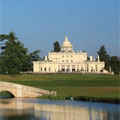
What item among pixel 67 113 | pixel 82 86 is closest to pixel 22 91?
pixel 82 86

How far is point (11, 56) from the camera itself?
4117 inches

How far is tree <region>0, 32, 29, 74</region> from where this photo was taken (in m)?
104

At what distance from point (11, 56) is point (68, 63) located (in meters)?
70.9

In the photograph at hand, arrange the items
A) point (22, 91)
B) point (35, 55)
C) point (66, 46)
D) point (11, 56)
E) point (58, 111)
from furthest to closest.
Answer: point (66, 46)
point (35, 55)
point (11, 56)
point (22, 91)
point (58, 111)

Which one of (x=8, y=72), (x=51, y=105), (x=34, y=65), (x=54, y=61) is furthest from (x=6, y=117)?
(x=54, y=61)

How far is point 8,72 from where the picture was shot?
341 feet

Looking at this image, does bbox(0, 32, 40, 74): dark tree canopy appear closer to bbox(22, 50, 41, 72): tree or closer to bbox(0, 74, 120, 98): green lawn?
bbox(22, 50, 41, 72): tree

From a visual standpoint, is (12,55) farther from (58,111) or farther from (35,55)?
(58,111)

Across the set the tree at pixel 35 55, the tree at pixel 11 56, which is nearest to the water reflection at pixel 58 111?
the tree at pixel 11 56

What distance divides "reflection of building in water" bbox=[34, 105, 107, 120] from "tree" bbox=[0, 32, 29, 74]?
2439 inches

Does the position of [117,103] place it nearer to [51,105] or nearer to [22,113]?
[51,105]

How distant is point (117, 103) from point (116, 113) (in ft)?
17.9

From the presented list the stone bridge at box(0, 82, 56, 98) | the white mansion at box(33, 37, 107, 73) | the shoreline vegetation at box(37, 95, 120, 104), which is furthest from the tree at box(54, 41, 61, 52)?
the shoreline vegetation at box(37, 95, 120, 104)

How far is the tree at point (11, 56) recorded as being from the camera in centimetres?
10421
